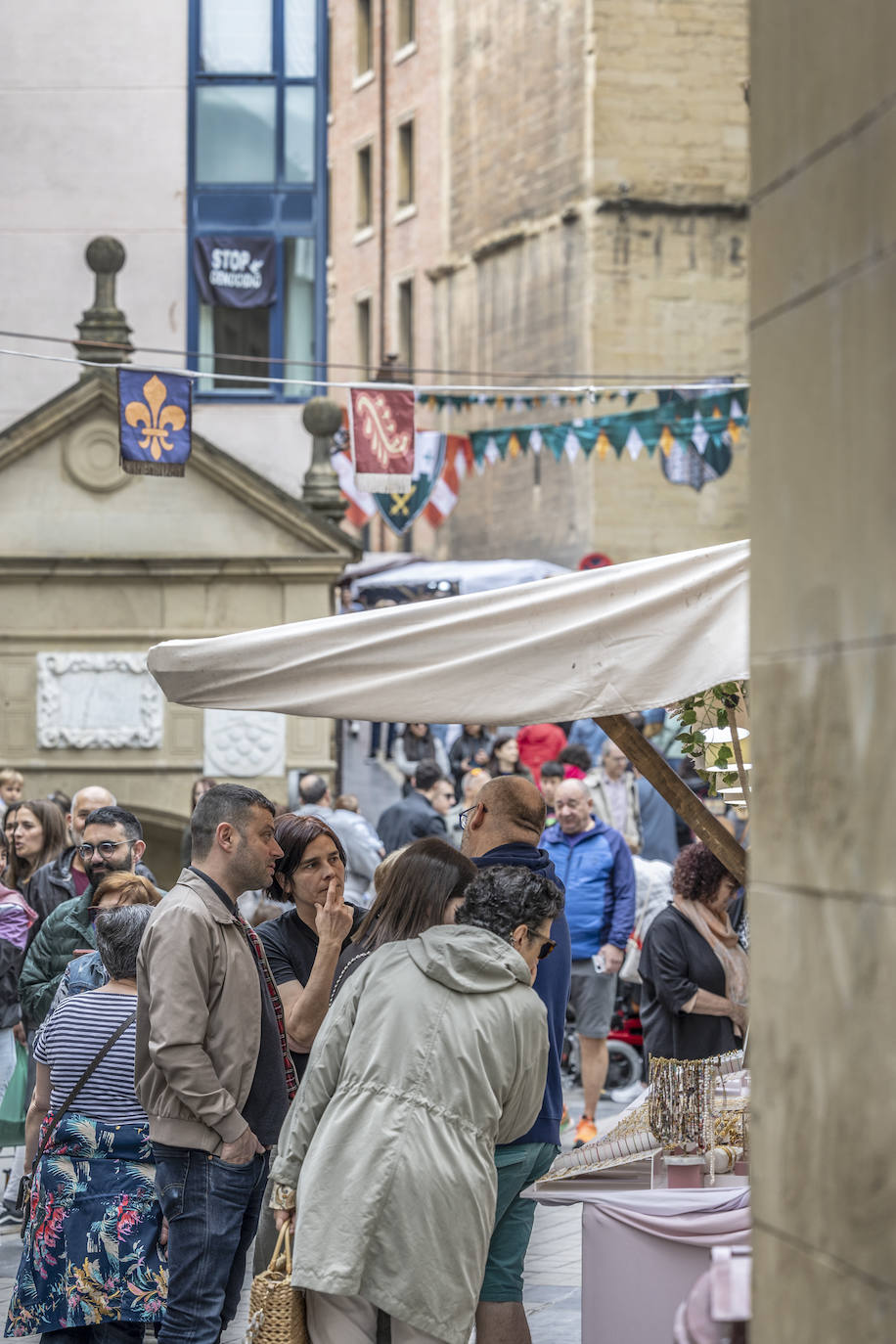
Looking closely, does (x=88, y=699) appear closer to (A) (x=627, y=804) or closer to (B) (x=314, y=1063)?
(A) (x=627, y=804)

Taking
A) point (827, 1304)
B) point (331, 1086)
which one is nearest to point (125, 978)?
point (331, 1086)

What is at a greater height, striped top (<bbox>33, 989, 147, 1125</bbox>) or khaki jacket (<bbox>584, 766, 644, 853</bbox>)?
khaki jacket (<bbox>584, 766, 644, 853</bbox>)

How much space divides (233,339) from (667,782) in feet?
58.9

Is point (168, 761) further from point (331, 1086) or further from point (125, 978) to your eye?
point (331, 1086)

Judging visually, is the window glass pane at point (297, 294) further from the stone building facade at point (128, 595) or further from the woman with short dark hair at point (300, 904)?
the woman with short dark hair at point (300, 904)

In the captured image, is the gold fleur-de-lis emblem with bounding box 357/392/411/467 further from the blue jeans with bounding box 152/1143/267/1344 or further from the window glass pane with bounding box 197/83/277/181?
the blue jeans with bounding box 152/1143/267/1344

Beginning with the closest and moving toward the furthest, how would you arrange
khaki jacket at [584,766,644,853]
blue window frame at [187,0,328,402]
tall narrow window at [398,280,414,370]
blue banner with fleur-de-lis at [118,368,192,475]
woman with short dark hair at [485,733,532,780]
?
khaki jacket at [584,766,644,853] → woman with short dark hair at [485,733,532,780] → blue banner with fleur-de-lis at [118,368,192,475] → blue window frame at [187,0,328,402] → tall narrow window at [398,280,414,370]

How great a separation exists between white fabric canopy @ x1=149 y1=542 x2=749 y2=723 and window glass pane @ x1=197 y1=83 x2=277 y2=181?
18944 mm

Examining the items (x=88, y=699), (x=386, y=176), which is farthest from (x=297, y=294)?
(x=386, y=176)

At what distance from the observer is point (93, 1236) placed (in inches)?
237

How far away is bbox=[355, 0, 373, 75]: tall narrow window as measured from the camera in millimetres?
44781

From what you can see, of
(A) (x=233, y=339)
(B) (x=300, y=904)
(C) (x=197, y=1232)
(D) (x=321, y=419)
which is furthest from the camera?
(A) (x=233, y=339)

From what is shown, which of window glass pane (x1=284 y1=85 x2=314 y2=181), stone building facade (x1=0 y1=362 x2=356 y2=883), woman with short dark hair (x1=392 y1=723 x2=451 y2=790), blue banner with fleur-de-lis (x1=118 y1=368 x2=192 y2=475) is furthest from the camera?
window glass pane (x1=284 y1=85 x2=314 y2=181)

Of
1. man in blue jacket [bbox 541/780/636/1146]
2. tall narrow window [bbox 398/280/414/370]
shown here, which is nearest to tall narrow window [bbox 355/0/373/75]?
tall narrow window [bbox 398/280/414/370]
